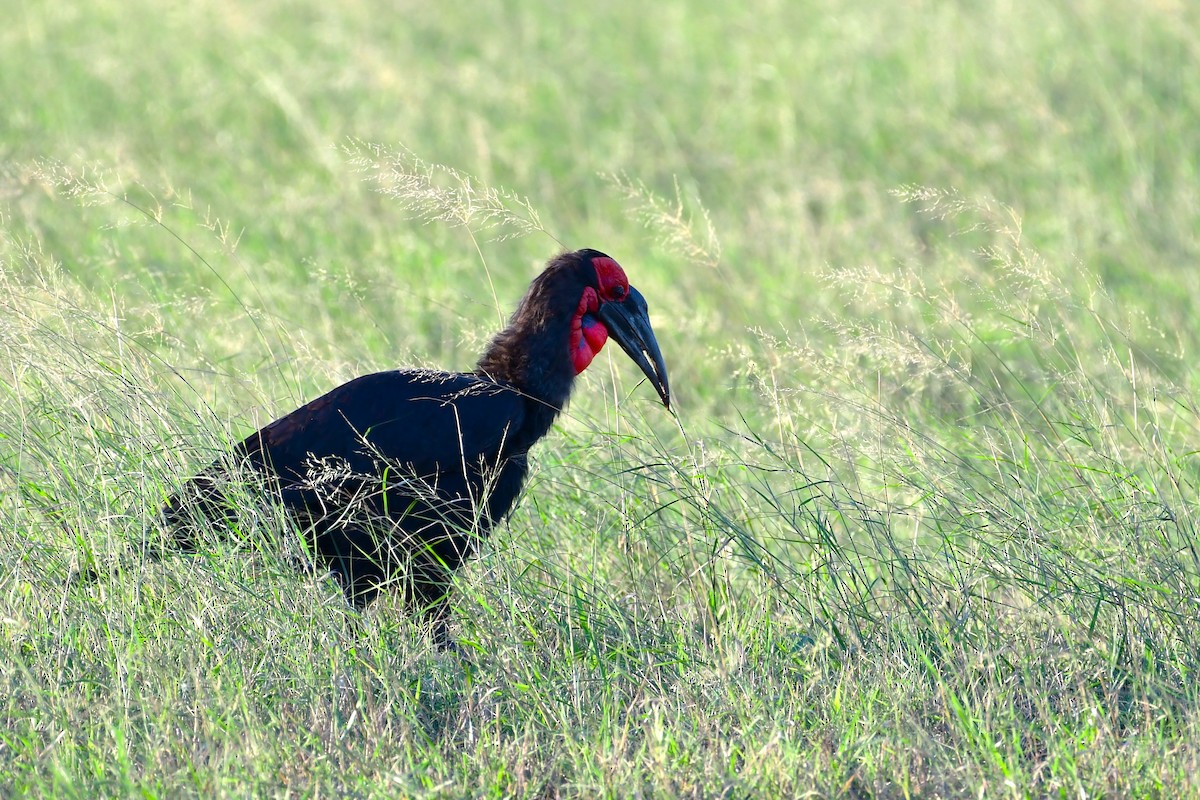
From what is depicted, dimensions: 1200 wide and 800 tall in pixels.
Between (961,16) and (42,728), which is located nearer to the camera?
(42,728)

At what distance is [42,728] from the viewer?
111 inches

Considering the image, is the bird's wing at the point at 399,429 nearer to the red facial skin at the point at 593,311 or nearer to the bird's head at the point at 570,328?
the bird's head at the point at 570,328

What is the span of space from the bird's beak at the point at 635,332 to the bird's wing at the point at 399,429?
1.38 ft

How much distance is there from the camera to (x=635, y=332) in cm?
390

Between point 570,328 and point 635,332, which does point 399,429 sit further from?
point 635,332

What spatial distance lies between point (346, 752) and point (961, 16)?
758 cm

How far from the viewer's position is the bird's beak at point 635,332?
3.87 m

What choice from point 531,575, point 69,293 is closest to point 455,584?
point 531,575

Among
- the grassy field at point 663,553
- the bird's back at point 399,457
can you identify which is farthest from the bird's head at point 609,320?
the bird's back at point 399,457

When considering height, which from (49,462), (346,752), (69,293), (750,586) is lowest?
(750,586)

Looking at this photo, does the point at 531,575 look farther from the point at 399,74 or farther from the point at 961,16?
the point at 961,16

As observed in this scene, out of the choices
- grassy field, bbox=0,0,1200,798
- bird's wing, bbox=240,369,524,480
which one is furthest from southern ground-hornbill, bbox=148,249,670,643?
grassy field, bbox=0,0,1200,798

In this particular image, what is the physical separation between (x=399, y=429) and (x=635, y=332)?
0.73m

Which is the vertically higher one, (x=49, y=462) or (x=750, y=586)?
(x=49, y=462)
